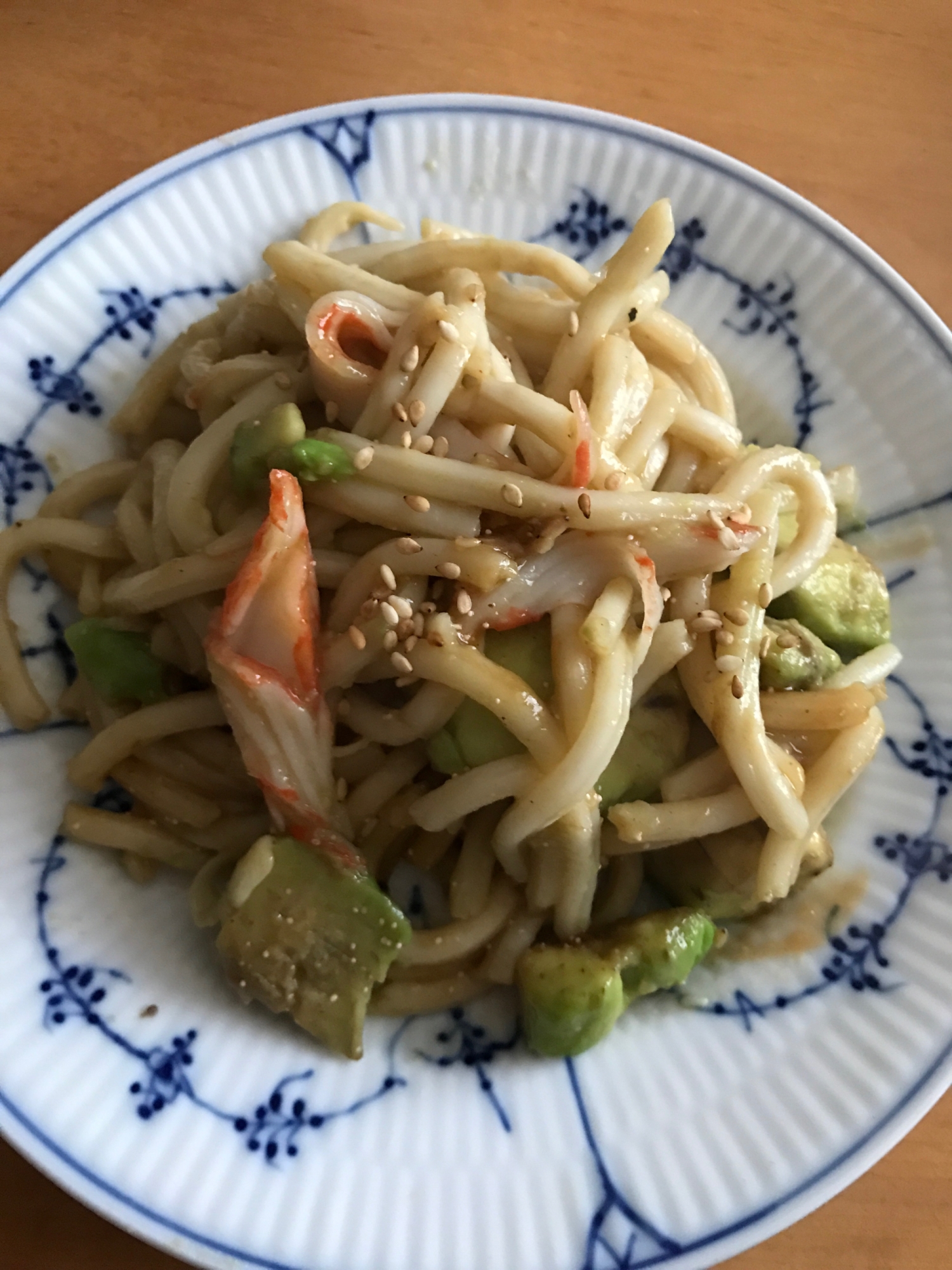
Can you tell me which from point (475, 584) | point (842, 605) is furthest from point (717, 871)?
point (475, 584)

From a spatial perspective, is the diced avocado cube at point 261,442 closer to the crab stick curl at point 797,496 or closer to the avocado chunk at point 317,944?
the avocado chunk at point 317,944

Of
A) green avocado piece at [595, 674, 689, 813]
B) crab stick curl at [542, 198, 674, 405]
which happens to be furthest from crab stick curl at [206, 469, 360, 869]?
crab stick curl at [542, 198, 674, 405]

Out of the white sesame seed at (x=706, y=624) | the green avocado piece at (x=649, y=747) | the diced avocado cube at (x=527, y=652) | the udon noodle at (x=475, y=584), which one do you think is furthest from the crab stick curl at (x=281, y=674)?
the white sesame seed at (x=706, y=624)

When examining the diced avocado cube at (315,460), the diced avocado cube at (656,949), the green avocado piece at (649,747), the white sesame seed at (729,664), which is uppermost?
the white sesame seed at (729,664)

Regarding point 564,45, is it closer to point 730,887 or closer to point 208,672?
point 208,672

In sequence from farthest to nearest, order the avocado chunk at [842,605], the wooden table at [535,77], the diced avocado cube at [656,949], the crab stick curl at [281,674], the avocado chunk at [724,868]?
the wooden table at [535,77]
the avocado chunk at [842,605]
the avocado chunk at [724,868]
the diced avocado cube at [656,949]
the crab stick curl at [281,674]

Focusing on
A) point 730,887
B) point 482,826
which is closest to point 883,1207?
point 730,887
